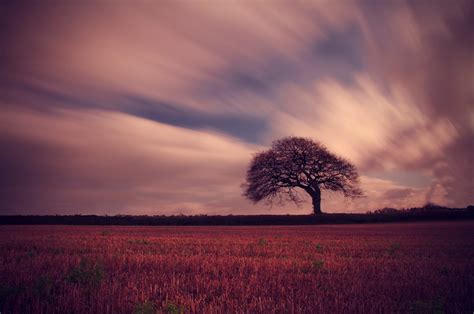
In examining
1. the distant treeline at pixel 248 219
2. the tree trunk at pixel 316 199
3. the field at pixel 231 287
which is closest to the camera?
the field at pixel 231 287

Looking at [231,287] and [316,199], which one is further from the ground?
[316,199]

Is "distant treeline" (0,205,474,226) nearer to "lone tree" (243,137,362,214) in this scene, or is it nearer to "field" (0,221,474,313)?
"lone tree" (243,137,362,214)

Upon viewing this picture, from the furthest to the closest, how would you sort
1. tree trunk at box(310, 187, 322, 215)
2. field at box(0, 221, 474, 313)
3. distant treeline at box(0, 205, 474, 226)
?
tree trunk at box(310, 187, 322, 215)
distant treeline at box(0, 205, 474, 226)
field at box(0, 221, 474, 313)

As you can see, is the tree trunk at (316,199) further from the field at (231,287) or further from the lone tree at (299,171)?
the field at (231,287)

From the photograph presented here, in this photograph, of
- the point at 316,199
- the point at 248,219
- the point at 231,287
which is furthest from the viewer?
the point at 316,199

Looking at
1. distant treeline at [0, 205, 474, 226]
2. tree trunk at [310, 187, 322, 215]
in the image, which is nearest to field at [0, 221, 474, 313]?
distant treeline at [0, 205, 474, 226]

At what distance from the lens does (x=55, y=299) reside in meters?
4.71

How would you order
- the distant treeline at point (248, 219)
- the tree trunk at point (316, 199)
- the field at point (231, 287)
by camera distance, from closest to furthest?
the field at point (231, 287) < the distant treeline at point (248, 219) < the tree trunk at point (316, 199)

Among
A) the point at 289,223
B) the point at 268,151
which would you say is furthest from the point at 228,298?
the point at 268,151

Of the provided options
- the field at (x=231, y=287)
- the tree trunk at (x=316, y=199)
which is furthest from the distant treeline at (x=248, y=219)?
the field at (x=231, y=287)

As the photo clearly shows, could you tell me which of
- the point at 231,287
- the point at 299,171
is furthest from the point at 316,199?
the point at 231,287

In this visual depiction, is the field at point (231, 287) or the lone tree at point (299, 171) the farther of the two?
the lone tree at point (299, 171)

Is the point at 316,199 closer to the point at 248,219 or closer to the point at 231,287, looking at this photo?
the point at 248,219

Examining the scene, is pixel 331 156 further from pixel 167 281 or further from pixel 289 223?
pixel 167 281
